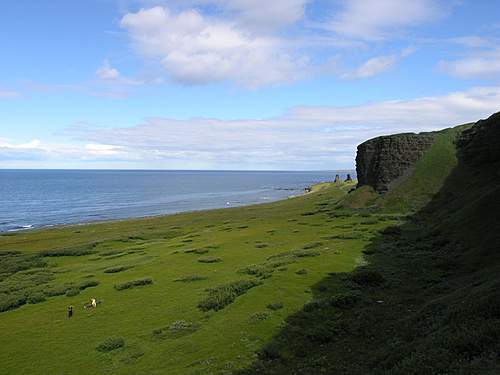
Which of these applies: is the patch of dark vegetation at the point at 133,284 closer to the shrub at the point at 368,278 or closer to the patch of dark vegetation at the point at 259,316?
the patch of dark vegetation at the point at 259,316

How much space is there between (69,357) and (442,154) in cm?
8969

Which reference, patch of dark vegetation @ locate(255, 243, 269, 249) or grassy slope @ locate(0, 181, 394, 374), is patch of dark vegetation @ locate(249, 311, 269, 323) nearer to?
grassy slope @ locate(0, 181, 394, 374)

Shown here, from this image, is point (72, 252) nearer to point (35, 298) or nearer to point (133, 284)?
point (35, 298)

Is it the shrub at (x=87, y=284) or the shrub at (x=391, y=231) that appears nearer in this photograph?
the shrub at (x=87, y=284)

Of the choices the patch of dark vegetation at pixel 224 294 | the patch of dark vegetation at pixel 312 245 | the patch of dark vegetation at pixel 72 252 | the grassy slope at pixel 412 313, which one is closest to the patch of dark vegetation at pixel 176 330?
the patch of dark vegetation at pixel 224 294

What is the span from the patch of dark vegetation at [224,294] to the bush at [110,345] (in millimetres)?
6253

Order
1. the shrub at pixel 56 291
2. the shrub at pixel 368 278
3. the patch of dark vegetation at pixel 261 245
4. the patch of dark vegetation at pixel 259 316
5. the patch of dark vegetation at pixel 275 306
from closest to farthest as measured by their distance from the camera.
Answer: the patch of dark vegetation at pixel 259 316 → the patch of dark vegetation at pixel 275 306 → the shrub at pixel 368 278 → the shrub at pixel 56 291 → the patch of dark vegetation at pixel 261 245

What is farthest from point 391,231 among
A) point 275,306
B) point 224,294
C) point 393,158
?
point 393,158

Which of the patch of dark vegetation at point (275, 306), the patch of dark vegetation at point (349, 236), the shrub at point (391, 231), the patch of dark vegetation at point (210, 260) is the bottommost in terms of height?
the patch of dark vegetation at point (210, 260)

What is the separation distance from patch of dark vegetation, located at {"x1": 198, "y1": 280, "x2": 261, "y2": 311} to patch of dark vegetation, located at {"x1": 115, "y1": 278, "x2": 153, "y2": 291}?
828 cm

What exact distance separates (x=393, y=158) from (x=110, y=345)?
8571cm

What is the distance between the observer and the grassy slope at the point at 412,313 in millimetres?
16000

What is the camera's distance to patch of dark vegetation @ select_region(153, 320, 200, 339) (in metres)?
26.0

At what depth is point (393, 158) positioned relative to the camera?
99.4 metres
